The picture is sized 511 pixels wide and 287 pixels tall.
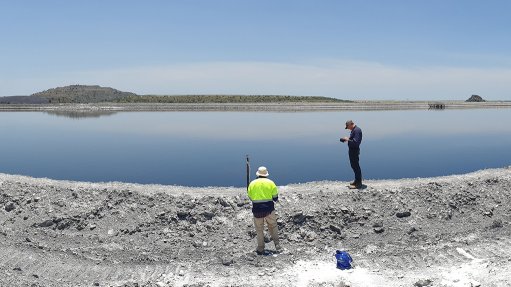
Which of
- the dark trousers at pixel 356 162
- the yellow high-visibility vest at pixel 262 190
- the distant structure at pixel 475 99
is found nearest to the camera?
the yellow high-visibility vest at pixel 262 190

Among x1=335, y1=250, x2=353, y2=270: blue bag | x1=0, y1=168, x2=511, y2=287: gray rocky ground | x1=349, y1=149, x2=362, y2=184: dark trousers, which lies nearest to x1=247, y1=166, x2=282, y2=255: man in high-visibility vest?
x1=0, y1=168, x2=511, y2=287: gray rocky ground

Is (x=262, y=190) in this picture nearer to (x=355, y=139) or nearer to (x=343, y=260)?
(x=343, y=260)

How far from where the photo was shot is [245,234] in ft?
49.9

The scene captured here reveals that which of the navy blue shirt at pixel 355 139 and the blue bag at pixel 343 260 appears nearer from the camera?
the blue bag at pixel 343 260

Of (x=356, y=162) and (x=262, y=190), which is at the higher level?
(x=356, y=162)

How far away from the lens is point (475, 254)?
1393cm

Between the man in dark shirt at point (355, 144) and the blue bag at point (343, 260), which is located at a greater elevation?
the man in dark shirt at point (355, 144)

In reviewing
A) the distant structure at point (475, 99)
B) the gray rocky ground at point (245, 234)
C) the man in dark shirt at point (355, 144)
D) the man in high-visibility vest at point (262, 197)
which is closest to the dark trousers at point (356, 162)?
the man in dark shirt at point (355, 144)

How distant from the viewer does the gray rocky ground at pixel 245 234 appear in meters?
12.8

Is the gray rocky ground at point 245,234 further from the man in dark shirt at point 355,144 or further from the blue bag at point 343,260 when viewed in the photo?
the man in dark shirt at point 355,144

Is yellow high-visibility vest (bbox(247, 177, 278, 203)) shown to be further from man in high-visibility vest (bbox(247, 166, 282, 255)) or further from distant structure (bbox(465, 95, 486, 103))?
distant structure (bbox(465, 95, 486, 103))

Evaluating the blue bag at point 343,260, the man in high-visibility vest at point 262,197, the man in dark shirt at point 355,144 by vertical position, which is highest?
the man in dark shirt at point 355,144

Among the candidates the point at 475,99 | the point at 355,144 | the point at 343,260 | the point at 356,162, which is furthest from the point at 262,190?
the point at 475,99

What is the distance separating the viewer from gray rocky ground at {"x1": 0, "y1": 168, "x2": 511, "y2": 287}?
12.8 meters
